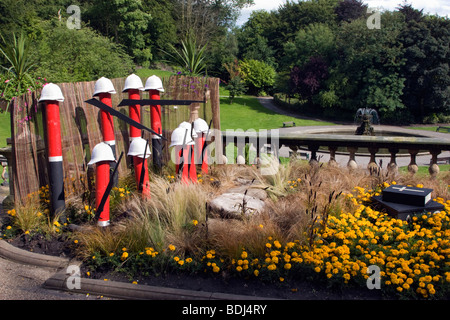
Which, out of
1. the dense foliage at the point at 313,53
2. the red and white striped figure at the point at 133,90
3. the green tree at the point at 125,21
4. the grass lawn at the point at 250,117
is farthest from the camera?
the green tree at the point at 125,21

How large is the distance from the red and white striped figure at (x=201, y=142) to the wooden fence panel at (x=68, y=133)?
40.8 inches

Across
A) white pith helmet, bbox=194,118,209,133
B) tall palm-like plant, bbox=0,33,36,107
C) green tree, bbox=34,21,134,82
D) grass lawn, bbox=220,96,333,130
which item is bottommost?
grass lawn, bbox=220,96,333,130

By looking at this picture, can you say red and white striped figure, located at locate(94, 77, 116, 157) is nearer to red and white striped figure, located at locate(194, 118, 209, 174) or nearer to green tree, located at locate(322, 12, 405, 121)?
red and white striped figure, located at locate(194, 118, 209, 174)

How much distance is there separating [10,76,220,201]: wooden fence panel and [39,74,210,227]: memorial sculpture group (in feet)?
1.16

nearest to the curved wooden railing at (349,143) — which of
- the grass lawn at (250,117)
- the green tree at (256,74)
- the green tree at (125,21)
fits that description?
the grass lawn at (250,117)

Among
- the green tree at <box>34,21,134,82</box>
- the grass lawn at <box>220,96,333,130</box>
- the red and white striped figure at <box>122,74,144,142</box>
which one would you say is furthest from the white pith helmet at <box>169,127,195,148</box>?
the grass lawn at <box>220,96,333,130</box>

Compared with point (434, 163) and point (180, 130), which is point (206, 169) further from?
point (434, 163)

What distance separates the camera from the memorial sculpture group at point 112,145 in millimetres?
4988

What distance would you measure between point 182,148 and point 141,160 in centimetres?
65

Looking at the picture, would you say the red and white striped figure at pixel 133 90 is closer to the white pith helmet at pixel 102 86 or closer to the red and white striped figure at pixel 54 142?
the white pith helmet at pixel 102 86

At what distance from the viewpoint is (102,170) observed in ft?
16.5

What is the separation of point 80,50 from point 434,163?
62.9 feet

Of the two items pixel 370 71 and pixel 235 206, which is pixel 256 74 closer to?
pixel 370 71

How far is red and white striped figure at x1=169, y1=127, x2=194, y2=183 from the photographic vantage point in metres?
5.83
